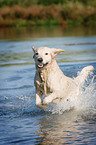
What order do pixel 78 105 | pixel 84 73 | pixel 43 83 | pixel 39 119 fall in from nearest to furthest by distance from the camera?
pixel 43 83 < pixel 39 119 < pixel 78 105 < pixel 84 73

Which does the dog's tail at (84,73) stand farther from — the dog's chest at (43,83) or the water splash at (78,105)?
the dog's chest at (43,83)

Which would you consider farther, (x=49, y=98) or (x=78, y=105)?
(x=78, y=105)

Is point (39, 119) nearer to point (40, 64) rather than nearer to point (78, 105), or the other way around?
point (78, 105)

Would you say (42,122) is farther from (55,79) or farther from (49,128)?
(55,79)

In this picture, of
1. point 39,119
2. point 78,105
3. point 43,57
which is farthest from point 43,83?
point 78,105

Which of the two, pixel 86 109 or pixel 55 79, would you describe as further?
pixel 86 109

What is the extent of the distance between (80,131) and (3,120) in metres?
1.83

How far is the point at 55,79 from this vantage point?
7512 millimetres

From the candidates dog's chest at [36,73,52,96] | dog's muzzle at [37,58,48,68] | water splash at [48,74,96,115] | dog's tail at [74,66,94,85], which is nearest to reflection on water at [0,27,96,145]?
water splash at [48,74,96,115]

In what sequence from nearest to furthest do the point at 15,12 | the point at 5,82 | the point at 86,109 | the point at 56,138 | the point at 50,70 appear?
the point at 56,138 → the point at 50,70 → the point at 86,109 → the point at 5,82 → the point at 15,12

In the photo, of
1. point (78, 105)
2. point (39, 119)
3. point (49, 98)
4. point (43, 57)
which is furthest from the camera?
point (78, 105)

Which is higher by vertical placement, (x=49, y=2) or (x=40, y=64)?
(x=49, y=2)

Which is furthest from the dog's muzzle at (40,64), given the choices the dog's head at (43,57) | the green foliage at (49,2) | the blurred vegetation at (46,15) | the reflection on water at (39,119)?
the green foliage at (49,2)

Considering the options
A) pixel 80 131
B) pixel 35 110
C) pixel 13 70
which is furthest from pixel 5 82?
pixel 80 131
